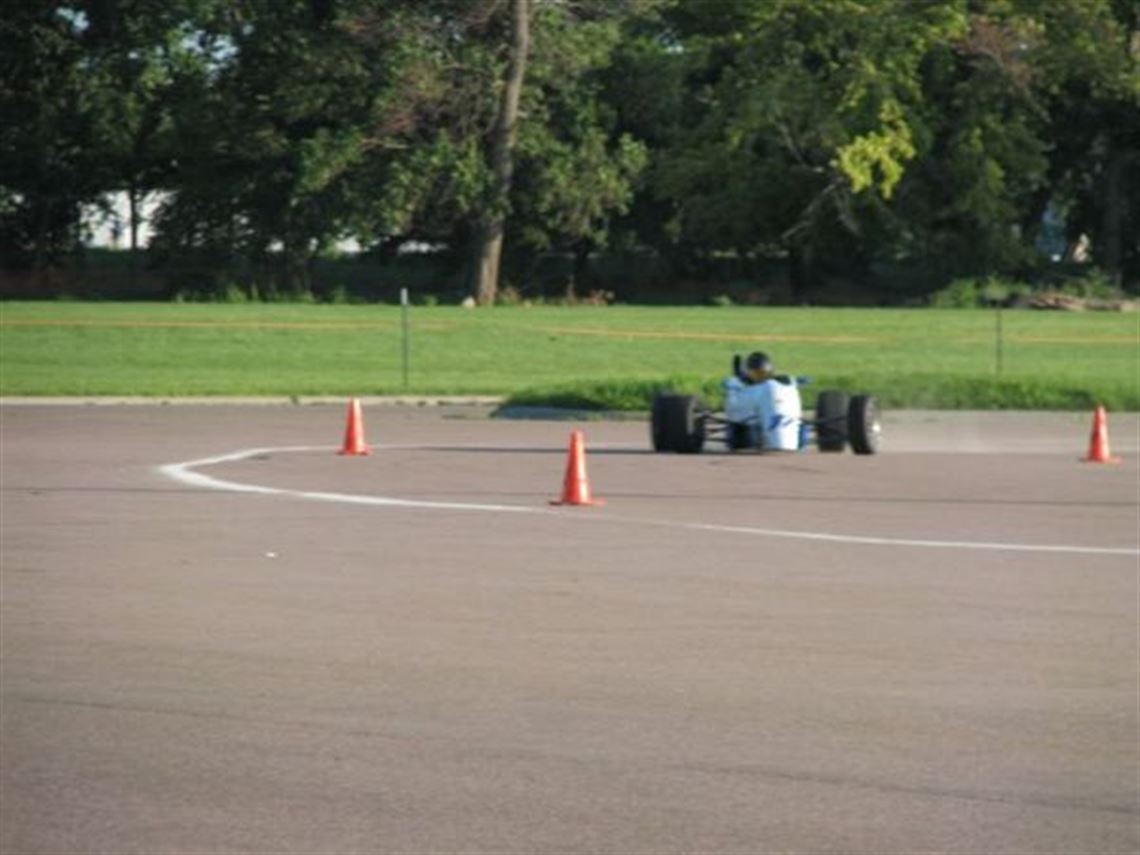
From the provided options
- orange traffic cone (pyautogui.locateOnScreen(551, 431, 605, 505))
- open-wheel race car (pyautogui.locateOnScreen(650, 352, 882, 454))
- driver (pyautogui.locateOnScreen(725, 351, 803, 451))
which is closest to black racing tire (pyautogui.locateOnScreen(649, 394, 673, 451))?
open-wheel race car (pyautogui.locateOnScreen(650, 352, 882, 454))

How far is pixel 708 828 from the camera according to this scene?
30.5ft

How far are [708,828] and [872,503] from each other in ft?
42.1

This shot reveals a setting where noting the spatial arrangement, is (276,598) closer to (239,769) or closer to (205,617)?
(205,617)

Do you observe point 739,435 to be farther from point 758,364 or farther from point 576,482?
point 576,482

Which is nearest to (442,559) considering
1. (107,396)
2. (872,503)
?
(872,503)

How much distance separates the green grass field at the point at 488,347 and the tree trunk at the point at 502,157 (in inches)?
273

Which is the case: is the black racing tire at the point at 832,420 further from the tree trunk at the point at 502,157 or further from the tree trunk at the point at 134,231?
the tree trunk at the point at 134,231

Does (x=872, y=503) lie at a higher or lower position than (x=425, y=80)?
lower

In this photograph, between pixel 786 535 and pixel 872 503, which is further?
pixel 872 503

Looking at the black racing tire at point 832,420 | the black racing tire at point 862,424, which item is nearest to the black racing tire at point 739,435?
the black racing tire at point 832,420

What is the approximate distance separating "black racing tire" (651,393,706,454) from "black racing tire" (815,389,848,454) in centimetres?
105

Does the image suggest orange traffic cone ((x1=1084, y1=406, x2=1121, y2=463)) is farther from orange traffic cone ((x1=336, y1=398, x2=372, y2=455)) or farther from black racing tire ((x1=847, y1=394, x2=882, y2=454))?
orange traffic cone ((x1=336, y1=398, x2=372, y2=455))

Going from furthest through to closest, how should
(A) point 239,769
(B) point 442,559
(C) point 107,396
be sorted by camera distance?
(C) point 107,396, (B) point 442,559, (A) point 239,769

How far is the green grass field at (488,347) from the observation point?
44.1 m
